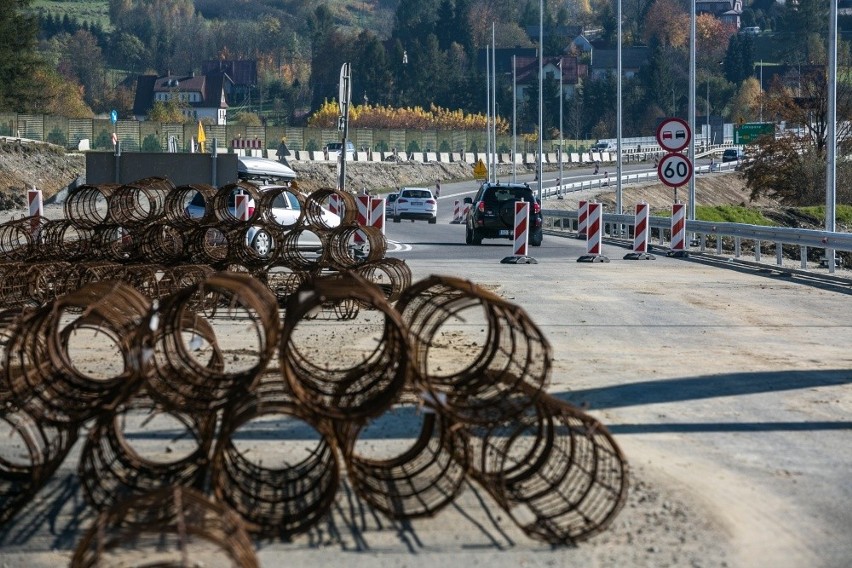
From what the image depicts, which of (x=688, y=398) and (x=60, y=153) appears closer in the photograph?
(x=688, y=398)

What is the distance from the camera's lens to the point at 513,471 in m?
7.73

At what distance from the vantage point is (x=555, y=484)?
7508 millimetres

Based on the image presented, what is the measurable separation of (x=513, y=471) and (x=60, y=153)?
71745 millimetres

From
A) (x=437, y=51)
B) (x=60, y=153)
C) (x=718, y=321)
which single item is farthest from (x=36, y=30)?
(x=718, y=321)

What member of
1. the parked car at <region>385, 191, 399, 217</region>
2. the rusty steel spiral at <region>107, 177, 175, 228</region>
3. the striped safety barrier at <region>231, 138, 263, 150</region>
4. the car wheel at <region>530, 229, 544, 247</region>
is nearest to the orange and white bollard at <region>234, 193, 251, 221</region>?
the rusty steel spiral at <region>107, 177, 175, 228</region>

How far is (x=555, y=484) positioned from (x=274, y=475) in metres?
1.63

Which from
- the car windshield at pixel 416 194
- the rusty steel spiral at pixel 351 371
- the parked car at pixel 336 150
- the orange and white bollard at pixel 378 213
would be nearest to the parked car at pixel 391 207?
the car windshield at pixel 416 194

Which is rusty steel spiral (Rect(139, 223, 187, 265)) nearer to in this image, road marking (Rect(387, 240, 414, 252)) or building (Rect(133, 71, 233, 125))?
road marking (Rect(387, 240, 414, 252))

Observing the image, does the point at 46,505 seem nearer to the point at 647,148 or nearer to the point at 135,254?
the point at 135,254

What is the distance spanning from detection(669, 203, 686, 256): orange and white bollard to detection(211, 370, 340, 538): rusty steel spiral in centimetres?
2212

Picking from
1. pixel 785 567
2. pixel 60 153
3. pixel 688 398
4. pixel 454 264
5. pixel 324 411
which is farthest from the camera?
pixel 60 153

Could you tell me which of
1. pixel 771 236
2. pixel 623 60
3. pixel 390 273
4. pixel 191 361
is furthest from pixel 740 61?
pixel 191 361

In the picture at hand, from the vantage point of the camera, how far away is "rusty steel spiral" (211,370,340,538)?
704cm

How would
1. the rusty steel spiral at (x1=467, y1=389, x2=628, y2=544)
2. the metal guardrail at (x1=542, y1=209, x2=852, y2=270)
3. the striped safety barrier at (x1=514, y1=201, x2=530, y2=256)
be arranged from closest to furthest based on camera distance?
the rusty steel spiral at (x1=467, y1=389, x2=628, y2=544) < the metal guardrail at (x1=542, y1=209, x2=852, y2=270) < the striped safety barrier at (x1=514, y1=201, x2=530, y2=256)
